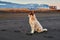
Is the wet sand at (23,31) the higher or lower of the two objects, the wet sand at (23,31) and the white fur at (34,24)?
the lower

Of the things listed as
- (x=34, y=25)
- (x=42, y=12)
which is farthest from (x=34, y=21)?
(x=42, y=12)

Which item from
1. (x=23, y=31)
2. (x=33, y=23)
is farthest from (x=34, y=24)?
(x=23, y=31)

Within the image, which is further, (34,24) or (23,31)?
(23,31)

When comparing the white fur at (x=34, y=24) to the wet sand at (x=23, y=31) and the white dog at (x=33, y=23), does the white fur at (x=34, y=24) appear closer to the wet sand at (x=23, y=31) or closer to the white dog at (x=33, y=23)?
the white dog at (x=33, y=23)

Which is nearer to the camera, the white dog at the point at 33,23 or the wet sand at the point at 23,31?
the wet sand at the point at 23,31

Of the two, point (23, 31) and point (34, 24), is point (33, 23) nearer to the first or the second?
point (34, 24)

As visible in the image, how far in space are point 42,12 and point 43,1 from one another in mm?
1166

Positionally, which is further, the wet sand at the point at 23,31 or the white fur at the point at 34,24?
the white fur at the point at 34,24

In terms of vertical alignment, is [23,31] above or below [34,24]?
below

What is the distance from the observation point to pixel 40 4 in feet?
38.2

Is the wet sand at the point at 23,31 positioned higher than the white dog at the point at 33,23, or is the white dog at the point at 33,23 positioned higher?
the white dog at the point at 33,23

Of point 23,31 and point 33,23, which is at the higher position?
point 33,23

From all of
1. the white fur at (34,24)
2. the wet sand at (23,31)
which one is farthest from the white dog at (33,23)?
the wet sand at (23,31)

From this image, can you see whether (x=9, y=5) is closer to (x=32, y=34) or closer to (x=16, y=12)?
(x=16, y=12)
